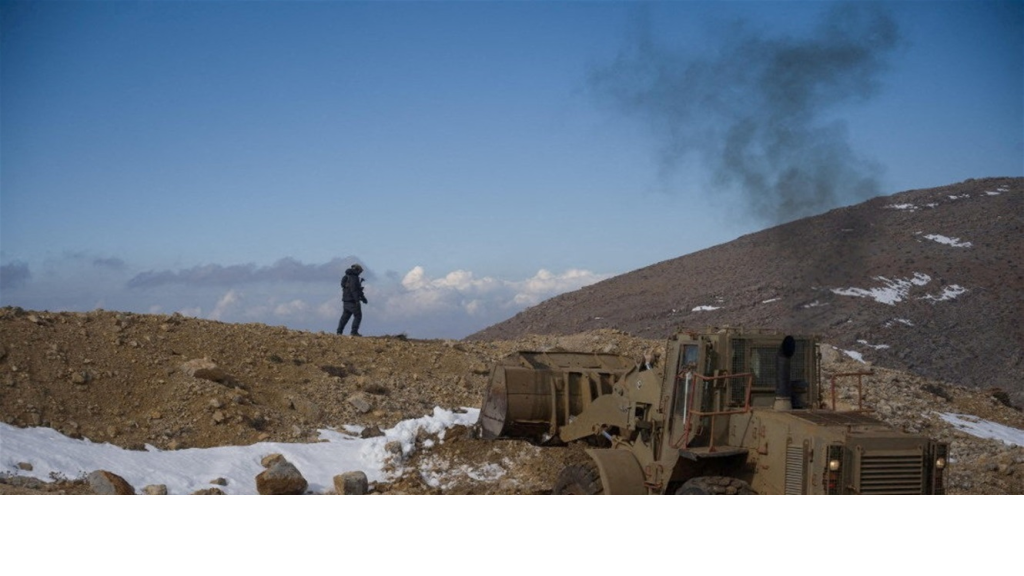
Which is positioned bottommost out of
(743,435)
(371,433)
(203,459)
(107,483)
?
(107,483)

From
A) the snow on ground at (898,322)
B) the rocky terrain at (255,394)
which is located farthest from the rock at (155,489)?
the snow on ground at (898,322)

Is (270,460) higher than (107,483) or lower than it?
higher

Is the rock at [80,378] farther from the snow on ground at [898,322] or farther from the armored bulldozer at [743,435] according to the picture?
the snow on ground at [898,322]

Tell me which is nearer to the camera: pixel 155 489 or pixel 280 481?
pixel 155 489

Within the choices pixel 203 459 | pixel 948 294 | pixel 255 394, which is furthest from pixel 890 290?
pixel 203 459

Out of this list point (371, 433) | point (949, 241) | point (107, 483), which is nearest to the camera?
point (107, 483)

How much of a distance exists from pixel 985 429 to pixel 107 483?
59.6 ft

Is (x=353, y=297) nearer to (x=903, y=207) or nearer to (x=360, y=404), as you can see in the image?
(x=360, y=404)

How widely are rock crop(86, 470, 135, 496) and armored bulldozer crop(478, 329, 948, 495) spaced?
5.55m

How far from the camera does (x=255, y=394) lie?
16016 mm

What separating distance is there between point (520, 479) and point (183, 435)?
525 cm

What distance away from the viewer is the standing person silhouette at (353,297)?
21.1 meters
